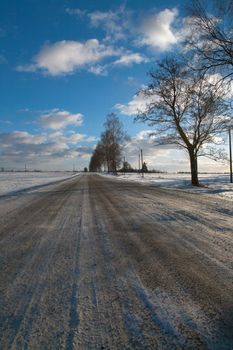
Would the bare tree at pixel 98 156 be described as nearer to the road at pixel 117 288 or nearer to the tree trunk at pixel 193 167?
the tree trunk at pixel 193 167

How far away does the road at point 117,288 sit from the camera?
2.31m

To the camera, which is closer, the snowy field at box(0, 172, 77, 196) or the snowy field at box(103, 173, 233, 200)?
the snowy field at box(103, 173, 233, 200)

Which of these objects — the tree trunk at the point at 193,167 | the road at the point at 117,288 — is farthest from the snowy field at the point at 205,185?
the road at the point at 117,288

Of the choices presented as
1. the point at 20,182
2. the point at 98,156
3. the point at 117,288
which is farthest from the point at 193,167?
the point at 98,156

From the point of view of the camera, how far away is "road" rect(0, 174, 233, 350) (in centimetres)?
231

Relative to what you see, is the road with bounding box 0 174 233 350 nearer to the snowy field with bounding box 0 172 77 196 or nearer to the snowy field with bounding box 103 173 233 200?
the snowy field with bounding box 103 173 233 200

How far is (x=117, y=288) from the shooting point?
10.6 ft

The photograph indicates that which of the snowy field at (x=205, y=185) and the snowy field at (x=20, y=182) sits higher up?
the snowy field at (x=20, y=182)

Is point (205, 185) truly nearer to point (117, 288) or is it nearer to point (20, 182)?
point (20, 182)

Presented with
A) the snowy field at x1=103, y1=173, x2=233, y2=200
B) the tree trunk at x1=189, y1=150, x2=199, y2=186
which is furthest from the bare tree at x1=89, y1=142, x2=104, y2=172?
the tree trunk at x1=189, y1=150, x2=199, y2=186

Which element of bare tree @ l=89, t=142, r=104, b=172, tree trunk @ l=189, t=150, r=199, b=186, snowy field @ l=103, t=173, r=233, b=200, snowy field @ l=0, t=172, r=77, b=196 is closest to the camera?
snowy field @ l=103, t=173, r=233, b=200

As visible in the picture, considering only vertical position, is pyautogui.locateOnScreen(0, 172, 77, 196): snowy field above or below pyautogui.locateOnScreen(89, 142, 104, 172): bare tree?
below

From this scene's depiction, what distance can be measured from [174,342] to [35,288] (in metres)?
1.73

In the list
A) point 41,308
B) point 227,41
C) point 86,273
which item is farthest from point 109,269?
point 227,41
